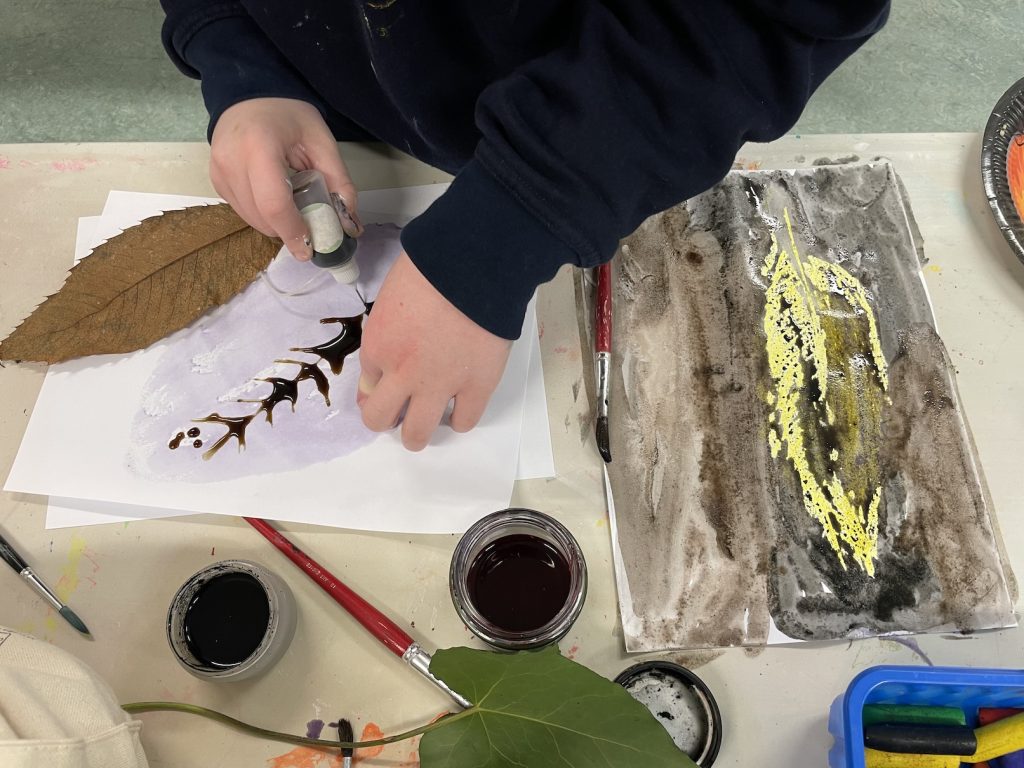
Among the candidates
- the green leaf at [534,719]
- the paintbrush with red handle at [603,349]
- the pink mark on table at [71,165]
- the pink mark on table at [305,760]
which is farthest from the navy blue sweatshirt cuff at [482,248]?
the pink mark on table at [71,165]

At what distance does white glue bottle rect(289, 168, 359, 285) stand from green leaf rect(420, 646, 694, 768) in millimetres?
322

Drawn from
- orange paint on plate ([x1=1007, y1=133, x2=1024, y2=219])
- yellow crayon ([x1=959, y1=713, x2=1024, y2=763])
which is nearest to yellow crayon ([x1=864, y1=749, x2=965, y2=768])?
yellow crayon ([x1=959, y1=713, x2=1024, y2=763])

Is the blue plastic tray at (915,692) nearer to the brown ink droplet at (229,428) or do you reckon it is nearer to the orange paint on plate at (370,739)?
the orange paint on plate at (370,739)

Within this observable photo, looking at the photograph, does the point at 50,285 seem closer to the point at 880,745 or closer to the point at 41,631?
the point at 41,631

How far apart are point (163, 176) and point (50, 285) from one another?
14 cm

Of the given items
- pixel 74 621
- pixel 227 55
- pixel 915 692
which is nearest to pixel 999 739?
pixel 915 692

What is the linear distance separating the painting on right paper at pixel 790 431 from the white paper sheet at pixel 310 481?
0.10 m

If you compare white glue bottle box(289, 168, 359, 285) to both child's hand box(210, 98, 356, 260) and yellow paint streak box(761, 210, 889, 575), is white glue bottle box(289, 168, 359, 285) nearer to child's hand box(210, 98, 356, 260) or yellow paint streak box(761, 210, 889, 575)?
child's hand box(210, 98, 356, 260)

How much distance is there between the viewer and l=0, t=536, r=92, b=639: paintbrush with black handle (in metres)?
0.50

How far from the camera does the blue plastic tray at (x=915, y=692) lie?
0.41m

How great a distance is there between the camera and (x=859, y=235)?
61 cm

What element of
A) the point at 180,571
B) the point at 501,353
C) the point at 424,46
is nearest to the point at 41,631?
the point at 180,571

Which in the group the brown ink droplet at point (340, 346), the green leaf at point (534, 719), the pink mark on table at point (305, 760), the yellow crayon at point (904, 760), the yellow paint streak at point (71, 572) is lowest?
the yellow crayon at point (904, 760)

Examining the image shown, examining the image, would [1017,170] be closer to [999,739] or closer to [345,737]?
[999,739]
